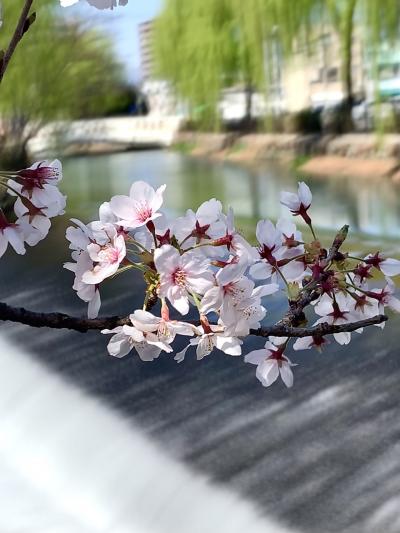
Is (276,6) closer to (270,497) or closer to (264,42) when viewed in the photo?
(264,42)

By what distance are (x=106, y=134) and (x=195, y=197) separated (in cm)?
33

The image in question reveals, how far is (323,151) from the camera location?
2.35 metres

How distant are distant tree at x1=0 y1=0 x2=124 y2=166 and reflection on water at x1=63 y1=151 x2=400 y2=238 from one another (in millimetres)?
167

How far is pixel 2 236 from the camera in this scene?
0.28 metres

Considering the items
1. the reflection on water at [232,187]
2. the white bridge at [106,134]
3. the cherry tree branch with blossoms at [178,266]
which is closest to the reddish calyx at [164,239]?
the cherry tree branch with blossoms at [178,266]

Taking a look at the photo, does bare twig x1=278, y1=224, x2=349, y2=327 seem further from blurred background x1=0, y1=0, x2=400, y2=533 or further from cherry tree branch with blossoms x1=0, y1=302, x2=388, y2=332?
blurred background x1=0, y1=0, x2=400, y2=533

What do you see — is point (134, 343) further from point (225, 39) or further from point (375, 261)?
point (225, 39)

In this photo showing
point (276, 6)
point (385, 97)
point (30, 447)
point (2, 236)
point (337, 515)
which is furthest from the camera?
point (276, 6)

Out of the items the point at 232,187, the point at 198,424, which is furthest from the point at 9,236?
the point at 232,187

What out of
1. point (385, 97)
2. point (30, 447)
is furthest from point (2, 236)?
point (385, 97)

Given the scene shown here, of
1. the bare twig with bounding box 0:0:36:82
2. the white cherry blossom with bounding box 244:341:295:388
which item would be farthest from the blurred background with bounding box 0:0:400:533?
the bare twig with bounding box 0:0:36:82

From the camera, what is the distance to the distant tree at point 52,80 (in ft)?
8.07

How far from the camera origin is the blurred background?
5.30 feet

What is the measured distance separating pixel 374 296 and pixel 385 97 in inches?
81.0
